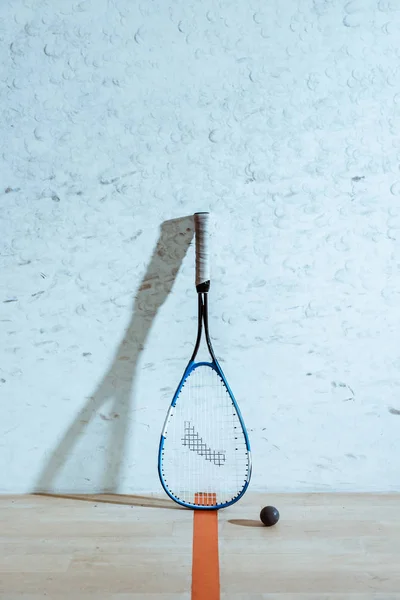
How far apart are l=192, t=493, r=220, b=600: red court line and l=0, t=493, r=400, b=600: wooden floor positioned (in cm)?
2

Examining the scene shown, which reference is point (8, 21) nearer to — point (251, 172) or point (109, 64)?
point (109, 64)

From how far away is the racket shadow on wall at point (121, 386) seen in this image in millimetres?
2197

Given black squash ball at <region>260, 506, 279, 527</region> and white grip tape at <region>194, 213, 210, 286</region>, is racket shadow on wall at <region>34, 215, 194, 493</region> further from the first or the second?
black squash ball at <region>260, 506, 279, 527</region>

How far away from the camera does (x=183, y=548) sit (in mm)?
1864

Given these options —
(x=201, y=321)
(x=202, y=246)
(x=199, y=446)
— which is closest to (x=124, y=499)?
(x=199, y=446)

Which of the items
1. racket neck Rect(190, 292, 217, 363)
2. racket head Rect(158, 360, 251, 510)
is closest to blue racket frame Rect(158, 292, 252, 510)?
racket neck Rect(190, 292, 217, 363)

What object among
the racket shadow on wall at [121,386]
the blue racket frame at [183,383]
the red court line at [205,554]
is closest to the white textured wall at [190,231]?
the racket shadow on wall at [121,386]

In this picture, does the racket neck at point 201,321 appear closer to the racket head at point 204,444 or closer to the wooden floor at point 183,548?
the racket head at point 204,444

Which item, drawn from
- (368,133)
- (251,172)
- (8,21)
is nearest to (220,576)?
(251,172)

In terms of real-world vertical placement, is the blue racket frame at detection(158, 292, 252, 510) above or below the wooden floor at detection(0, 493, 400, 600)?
above

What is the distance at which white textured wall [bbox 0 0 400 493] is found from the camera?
2.13 meters

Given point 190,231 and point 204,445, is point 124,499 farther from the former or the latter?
point 190,231

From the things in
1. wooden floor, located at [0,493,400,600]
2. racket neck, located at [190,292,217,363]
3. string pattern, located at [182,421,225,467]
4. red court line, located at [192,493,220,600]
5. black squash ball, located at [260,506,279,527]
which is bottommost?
wooden floor, located at [0,493,400,600]

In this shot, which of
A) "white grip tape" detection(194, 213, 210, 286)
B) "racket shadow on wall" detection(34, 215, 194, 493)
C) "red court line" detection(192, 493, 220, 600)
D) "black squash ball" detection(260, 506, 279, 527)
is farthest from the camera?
"racket shadow on wall" detection(34, 215, 194, 493)
